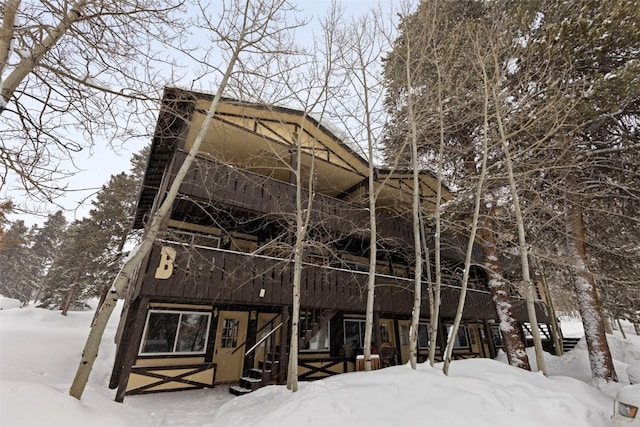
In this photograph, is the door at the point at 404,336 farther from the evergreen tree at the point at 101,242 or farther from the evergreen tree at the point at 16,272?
the evergreen tree at the point at 16,272

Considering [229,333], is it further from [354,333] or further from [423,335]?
[423,335]

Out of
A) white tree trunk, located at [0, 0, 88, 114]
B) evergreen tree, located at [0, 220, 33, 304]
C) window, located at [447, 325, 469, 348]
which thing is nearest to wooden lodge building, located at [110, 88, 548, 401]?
white tree trunk, located at [0, 0, 88, 114]

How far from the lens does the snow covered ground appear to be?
468 cm

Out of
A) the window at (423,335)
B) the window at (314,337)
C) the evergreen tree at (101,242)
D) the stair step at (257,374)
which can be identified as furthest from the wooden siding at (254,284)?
the evergreen tree at (101,242)

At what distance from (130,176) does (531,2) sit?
31.6 meters

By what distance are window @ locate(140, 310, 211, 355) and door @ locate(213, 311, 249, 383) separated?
61cm

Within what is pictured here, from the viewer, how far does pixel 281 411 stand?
5.52 meters

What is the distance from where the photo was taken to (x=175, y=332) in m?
10.5

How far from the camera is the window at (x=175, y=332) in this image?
33.0 feet

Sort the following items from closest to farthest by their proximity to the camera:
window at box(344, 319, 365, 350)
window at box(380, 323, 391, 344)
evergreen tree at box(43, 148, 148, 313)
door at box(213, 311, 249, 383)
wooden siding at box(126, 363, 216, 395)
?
1. wooden siding at box(126, 363, 216, 395)
2. door at box(213, 311, 249, 383)
3. window at box(344, 319, 365, 350)
4. window at box(380, 323, 391, 344)
5. evergreen tree at box(43, 148, 148, 313)

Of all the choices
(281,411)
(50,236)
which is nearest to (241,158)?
(281,411)

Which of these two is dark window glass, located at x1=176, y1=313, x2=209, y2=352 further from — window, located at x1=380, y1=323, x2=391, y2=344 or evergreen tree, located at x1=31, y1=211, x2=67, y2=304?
evergreen tree, located at x1=31, y1=211, x2=67, y2=304

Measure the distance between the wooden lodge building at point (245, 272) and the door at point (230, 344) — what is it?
0.04 meters

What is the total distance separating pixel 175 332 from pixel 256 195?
5541mm
